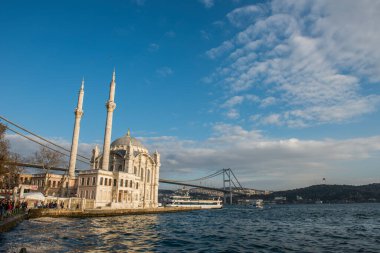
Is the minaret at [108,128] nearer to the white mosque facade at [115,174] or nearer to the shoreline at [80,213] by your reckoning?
the white mosque facade at [115,174]

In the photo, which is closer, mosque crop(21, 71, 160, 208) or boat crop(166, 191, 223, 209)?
mosque crop(21, 71, 160, 208)

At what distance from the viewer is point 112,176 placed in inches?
2485

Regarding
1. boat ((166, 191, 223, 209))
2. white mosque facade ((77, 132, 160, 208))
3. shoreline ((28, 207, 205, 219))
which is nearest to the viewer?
shoreline ((28, 207, 205, 219))

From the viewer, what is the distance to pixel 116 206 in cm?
6009

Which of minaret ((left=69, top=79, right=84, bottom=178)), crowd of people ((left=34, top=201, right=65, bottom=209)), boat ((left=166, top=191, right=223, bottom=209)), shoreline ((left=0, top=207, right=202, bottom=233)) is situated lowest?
shoreline ((left=0, top=207, right=202, bottom=233))

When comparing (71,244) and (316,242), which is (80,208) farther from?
(316,242)

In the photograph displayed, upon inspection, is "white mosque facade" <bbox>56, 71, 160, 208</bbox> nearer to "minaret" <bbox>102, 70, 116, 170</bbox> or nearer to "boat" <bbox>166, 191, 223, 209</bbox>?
"minaret" <bbox>102, 70, 116, 170</bbox>

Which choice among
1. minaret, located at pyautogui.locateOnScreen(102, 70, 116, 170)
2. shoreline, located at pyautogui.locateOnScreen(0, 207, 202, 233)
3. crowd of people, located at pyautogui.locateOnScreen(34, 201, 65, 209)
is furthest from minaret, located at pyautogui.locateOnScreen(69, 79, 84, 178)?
crowd of people, located at pyautogui.locateOnScreen(34, 201, 65, 209)

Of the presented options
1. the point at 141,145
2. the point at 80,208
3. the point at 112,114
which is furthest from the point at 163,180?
the point at 80,208

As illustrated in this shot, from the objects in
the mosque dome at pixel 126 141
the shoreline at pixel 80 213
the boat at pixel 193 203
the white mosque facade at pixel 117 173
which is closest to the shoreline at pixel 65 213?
the shoreline at pixel 80 213

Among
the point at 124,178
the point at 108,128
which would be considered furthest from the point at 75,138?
the point at 124,178

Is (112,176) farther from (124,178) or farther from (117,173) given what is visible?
(124,178)

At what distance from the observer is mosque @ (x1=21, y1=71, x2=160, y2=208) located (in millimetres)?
60125

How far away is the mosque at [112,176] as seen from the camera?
6012 cm
